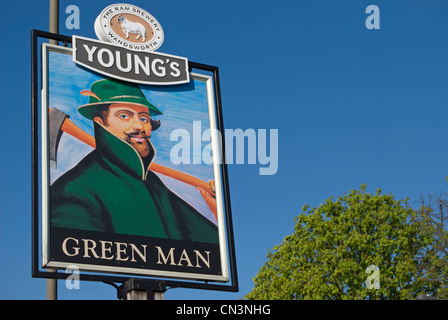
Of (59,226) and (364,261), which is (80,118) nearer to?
(59,226)

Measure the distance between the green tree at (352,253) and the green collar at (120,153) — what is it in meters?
18.8

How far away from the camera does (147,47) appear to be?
12.3m

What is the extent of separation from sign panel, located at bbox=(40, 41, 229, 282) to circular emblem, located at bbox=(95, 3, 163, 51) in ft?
1.61

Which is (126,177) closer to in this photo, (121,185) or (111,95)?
(121,185)

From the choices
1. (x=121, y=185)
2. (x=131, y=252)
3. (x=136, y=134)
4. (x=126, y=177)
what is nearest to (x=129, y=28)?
(x=136, y=134)

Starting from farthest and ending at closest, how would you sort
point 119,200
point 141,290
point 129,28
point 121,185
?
point 129,28, point 121,185, point 119,200, point 141,290

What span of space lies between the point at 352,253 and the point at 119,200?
807 inches

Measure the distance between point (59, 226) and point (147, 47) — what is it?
161 inches

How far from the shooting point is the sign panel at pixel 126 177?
9.96 metres

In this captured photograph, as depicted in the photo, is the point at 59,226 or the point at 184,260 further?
the point at 184,260

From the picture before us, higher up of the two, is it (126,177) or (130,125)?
(130,125)

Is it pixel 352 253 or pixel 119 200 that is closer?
pixel 119 200

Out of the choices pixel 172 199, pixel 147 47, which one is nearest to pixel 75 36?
pixel 147 47

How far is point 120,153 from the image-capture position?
10945 mm
